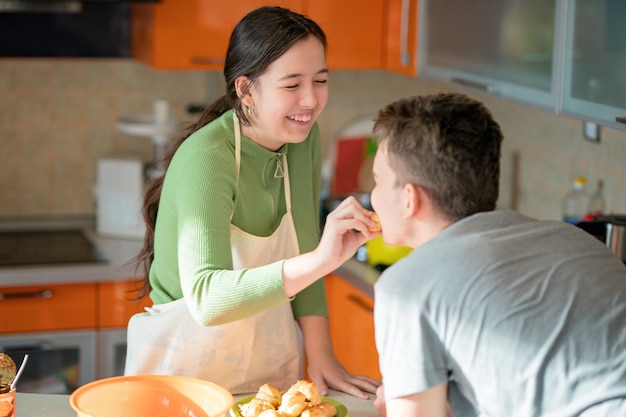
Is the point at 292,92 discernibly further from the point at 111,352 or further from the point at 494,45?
the point at 111,352

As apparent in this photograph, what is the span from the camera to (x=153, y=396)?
1652 mm

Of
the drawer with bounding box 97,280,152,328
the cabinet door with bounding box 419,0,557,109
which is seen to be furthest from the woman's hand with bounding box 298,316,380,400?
the drawer with bounding box 97,280,152,328

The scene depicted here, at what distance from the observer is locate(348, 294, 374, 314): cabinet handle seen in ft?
10.3

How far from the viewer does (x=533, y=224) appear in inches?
57.2

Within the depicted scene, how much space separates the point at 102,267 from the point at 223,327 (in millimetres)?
1467

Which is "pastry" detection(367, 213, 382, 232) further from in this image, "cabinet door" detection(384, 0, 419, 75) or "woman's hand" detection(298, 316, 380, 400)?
"cabinet door" detection(384, 0, 419, 75)

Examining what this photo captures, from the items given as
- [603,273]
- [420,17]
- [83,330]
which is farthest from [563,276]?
[83,330]

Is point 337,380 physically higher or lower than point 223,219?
lower

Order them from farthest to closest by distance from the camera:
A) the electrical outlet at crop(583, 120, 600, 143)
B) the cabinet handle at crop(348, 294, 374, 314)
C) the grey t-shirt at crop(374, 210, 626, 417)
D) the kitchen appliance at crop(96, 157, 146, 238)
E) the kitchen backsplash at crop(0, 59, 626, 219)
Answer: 1. the kitchen backsplash at crop(0, 59, 626, 219)
2. the kitchen appliance at crop(96, 157, 146, 238)
3. the cabinet handle at crop(348, 294, 374, 314)
4. the electrical outlet at crop(583, 120, 600, 143)
5. the grey t-shirt at crop(374, 210, 626, 417)

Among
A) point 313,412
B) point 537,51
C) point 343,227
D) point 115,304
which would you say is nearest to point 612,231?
point 537,51

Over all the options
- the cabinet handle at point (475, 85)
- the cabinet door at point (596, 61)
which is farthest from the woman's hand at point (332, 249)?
the cabinet handle at point (475, 85)

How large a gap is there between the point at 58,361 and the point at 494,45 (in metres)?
1.71

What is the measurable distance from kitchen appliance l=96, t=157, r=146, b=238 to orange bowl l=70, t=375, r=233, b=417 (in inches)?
77.4

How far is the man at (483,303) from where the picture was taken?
4.39 feet
